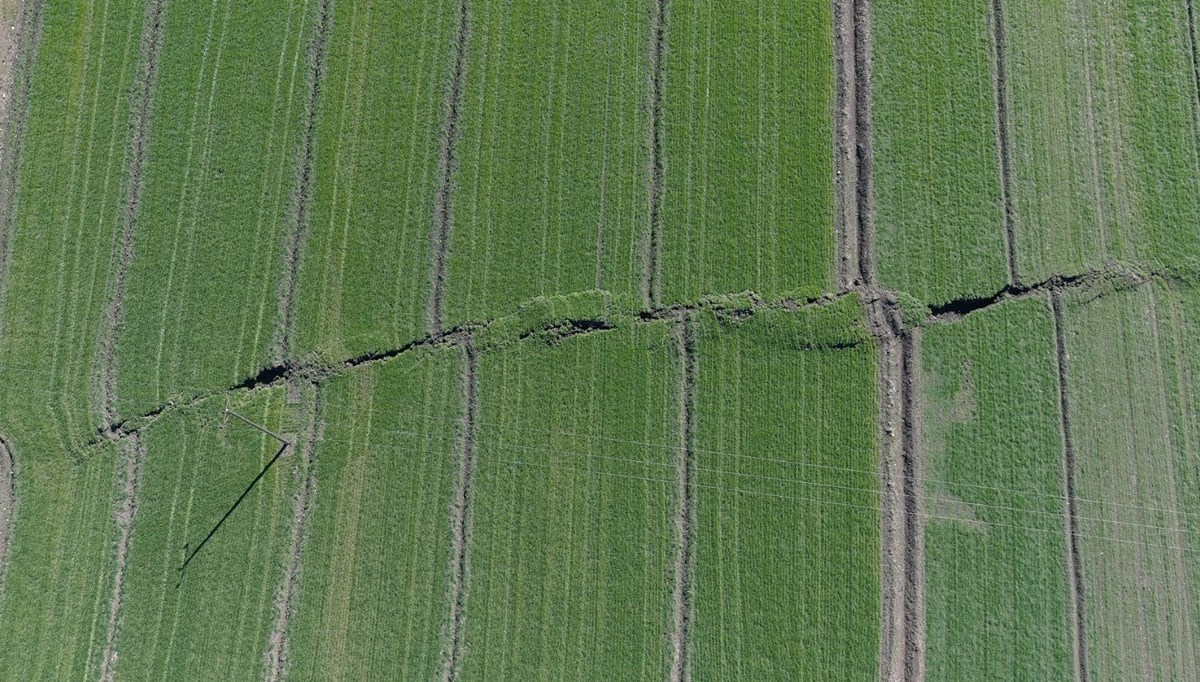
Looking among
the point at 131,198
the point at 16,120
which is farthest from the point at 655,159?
the point at 16,120

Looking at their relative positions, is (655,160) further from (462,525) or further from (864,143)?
(462,525)

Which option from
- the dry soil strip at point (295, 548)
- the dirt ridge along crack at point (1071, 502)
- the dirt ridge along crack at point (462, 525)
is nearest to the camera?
the dirt ridge along crack at point (1071, 502)

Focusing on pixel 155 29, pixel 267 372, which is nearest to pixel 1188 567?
pixel 267 372

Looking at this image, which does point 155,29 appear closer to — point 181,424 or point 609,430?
point 181,424

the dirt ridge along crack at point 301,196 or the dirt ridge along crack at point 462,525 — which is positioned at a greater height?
the dirt ridge along crack at point 301,196

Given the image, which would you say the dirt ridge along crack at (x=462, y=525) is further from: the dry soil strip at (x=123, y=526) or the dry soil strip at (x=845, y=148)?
the dry soil strip at (x=845, y=148)

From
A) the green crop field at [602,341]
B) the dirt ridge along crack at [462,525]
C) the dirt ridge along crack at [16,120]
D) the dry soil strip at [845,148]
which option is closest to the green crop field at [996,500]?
the green crop field at [602,341]
